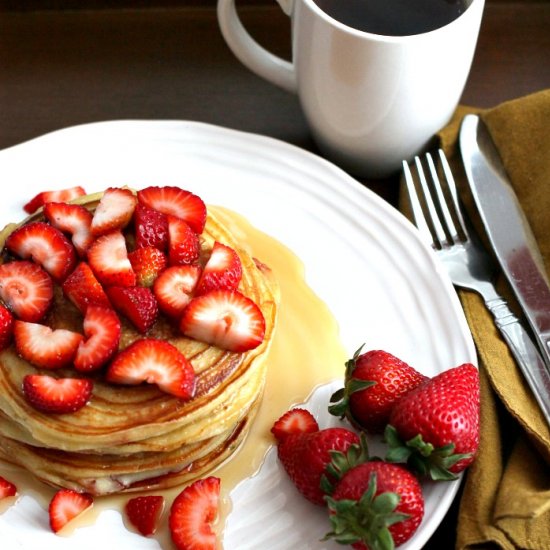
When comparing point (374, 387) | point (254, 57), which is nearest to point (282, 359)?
point (374, 387)

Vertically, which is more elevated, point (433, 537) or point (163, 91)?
point (163, 91)

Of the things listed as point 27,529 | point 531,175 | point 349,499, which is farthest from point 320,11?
point 27,529

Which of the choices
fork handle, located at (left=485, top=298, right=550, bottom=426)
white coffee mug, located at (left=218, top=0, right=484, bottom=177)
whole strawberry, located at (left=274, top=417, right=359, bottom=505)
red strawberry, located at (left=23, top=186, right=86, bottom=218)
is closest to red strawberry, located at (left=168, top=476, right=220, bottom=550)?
whole strawberry, located at (left=274, top=417, right=359, bottom=505)

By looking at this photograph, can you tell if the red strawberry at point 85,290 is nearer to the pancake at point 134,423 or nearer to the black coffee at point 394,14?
the pancake at point 134,423

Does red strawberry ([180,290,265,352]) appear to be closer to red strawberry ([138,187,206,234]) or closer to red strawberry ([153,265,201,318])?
red strawberry ([153,265,201,318])

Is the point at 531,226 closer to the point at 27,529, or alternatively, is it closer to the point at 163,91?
the point at 163,91

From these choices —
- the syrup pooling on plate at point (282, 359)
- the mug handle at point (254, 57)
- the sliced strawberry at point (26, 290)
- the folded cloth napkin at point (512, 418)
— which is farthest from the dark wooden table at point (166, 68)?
the sliced strawberry at point (26, 290)
